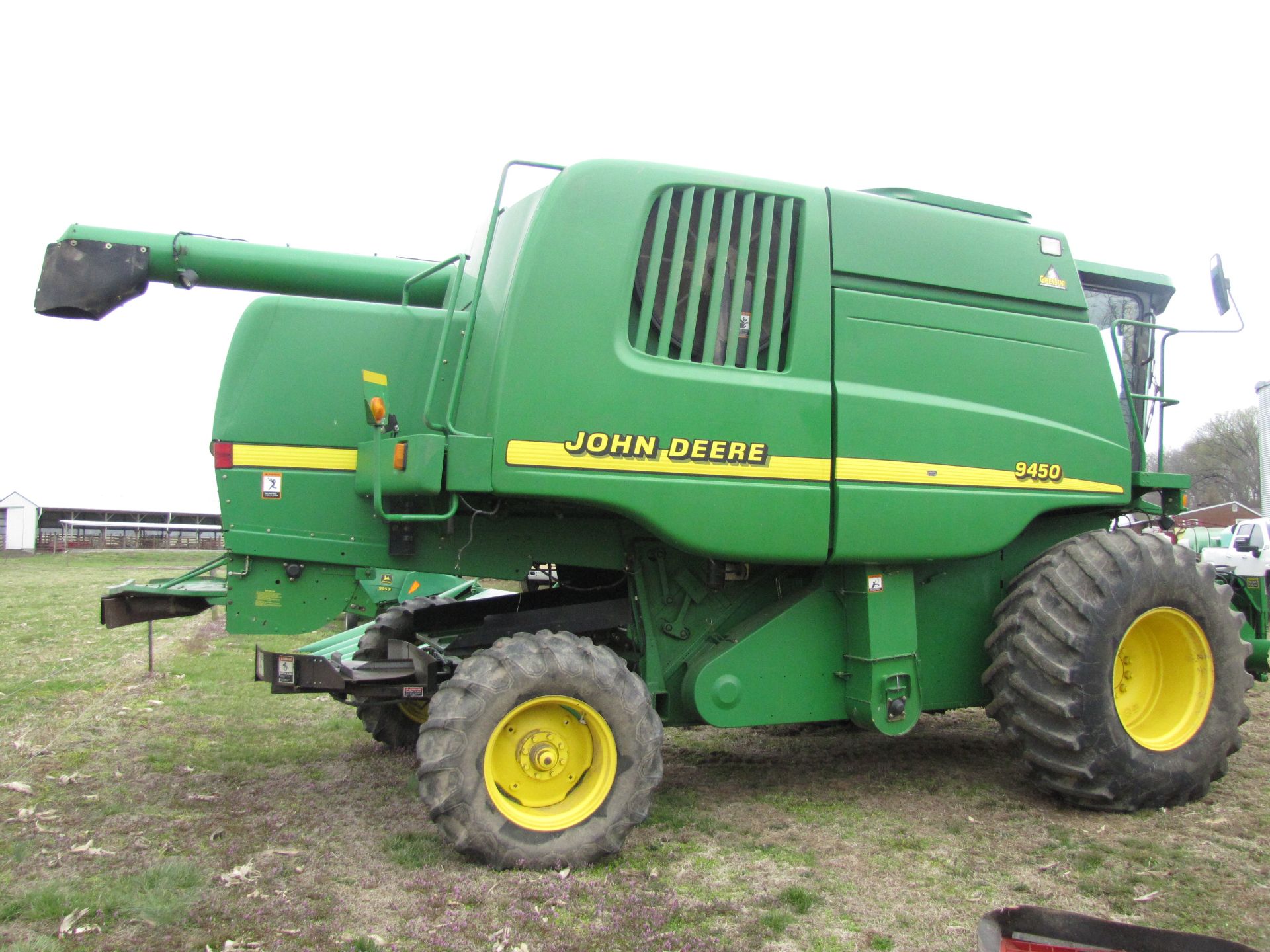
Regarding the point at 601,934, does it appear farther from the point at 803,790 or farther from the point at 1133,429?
the point at 1133,429

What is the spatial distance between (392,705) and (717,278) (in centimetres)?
358

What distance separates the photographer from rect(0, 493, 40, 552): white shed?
4344 cm

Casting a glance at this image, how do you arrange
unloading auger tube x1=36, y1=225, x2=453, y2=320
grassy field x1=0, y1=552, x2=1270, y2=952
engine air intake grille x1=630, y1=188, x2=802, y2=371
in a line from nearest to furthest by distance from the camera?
grassy field x1=0, y1=552, x2=1270, y2=952 → engine air intake grille x1=630, y1=188, x2=802, y2=371 → unloading auger tube x1=36, y1=225, x2=453, y2=320

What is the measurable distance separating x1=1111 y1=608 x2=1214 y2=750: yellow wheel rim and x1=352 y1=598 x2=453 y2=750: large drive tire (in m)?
4.08

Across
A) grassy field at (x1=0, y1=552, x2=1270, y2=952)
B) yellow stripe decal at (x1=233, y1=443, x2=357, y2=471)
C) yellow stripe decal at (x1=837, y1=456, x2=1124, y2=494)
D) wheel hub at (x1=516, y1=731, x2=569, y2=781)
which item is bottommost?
grassy field at (x1=0, y1=552, x2=1270, y2=952)

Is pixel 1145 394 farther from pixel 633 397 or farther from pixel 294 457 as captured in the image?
pixel 294 457

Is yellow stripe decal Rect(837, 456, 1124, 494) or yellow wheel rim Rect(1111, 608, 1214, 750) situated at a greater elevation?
yellow stripe decal Rect(837, 456, 1124, 494)

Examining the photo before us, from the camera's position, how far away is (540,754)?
4.38 m

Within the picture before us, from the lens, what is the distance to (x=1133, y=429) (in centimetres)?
608

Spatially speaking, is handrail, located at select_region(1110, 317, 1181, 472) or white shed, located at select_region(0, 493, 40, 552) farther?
white shed, located at select_region(0, 493, 40, 552)

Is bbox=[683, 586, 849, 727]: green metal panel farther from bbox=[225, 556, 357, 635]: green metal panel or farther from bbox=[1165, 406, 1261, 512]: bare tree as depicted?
bbox=[1165, 406, 1261, 512]: bare tree

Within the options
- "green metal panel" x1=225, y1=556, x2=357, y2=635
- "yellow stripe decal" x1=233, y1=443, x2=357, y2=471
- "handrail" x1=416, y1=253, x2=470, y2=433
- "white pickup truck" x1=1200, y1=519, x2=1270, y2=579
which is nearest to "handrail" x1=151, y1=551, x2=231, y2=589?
"green metal panel" x1=225, y1=556, x2=357, y2=635

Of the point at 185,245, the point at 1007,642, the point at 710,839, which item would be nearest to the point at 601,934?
the point at 710,839

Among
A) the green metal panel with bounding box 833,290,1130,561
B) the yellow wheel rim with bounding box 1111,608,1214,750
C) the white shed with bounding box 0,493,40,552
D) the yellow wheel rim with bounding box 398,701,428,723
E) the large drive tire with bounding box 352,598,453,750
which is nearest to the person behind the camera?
the green metal panel with bounding box 833,290,1130,561
